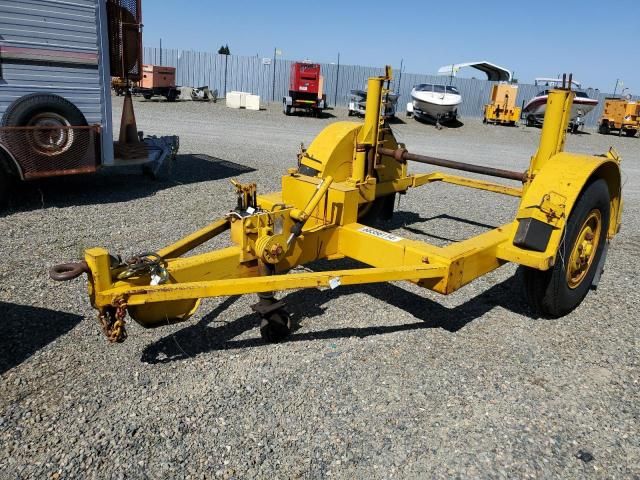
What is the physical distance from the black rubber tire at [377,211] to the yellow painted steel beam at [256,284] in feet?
7.34

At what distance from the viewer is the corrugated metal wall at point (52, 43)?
6137 millimetres

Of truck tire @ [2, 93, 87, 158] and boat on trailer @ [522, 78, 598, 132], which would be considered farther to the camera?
boat on trailer @ [522, 78, 598, 132]

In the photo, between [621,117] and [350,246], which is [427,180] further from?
[621,117]

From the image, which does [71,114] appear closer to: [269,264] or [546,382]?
[269,264]

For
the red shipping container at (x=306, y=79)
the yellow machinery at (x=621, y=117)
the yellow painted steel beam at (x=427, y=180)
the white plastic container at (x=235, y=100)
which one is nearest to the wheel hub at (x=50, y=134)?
the yellow painted steel beam at (x=427, y=180)

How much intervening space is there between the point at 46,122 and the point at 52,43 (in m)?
0.94

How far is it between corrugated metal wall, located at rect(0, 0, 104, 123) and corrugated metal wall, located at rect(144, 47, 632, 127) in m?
22.2

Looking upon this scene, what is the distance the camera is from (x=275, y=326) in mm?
3549

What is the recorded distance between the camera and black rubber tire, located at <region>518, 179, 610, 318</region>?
3671mm

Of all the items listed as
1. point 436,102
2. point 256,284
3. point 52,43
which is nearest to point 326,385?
point 256,284

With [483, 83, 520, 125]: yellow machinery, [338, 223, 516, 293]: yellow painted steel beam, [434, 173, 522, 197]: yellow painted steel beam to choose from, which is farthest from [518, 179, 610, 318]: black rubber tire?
[483, 83, 520, 125]: yellow machinery

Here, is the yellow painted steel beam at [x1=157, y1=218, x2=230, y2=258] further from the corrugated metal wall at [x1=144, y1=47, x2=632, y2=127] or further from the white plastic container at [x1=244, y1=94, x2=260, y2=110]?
the corrugated metal wall at [x1=144, y1=47, x2=632, y2=127]

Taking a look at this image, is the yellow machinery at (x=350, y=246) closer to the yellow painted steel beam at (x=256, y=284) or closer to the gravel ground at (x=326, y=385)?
the yellow painted steel beam at (x=256, y=284)

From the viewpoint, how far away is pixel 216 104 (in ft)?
79.7
